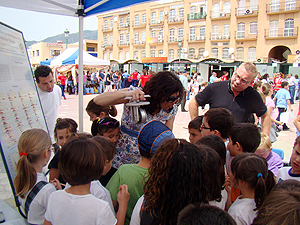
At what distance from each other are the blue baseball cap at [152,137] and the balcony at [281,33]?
118 ft

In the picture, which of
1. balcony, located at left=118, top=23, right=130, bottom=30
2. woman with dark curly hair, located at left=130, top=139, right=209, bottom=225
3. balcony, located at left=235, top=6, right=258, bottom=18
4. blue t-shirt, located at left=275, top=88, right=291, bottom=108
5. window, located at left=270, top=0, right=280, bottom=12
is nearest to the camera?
woman with dark curly hair, located at left=130, top=139, right=209, bottom=225

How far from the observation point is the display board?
7.18 ft

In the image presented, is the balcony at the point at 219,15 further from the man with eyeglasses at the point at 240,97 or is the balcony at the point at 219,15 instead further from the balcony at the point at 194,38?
the man with eyeglasses at the point at 240,97

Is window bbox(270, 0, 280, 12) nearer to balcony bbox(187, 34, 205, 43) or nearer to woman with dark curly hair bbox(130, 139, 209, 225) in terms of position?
balcony bbox(187, 34, 205, 43)

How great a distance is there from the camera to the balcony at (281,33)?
31.3 meters

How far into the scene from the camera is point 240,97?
2.94 meters

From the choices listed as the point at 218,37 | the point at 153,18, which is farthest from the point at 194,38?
the point at 153,18

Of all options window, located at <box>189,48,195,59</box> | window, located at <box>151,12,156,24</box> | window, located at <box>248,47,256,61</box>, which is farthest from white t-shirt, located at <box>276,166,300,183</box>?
window, located at <box>151,12,156,24</box>

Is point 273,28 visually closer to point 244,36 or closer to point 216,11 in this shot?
point 244,36

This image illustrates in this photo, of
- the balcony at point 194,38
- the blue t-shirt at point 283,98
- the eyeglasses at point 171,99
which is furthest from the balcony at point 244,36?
the eyeglasses at point 171,99

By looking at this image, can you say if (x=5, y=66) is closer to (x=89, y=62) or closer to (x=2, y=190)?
(x=2, y=190)

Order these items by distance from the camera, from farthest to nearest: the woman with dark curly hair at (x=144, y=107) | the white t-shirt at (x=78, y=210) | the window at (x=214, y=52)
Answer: the window at (x=214, y=52), the woman with dark curly hair at (x=144, y=107), the white t-shirt at (x=78, y=210)

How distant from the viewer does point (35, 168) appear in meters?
1.85

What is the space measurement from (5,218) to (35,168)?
2.01ft
